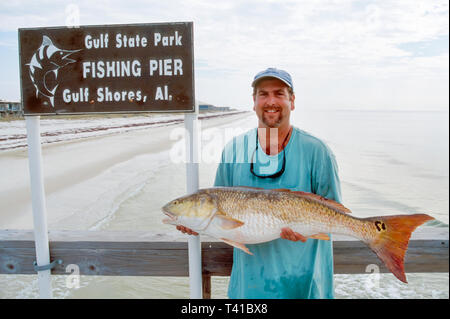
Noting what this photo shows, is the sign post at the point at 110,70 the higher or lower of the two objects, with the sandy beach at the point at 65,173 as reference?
higher

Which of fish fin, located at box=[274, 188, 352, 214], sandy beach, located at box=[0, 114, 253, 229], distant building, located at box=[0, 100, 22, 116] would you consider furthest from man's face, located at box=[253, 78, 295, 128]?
distant building, located at box=[0, 100, 22, 116]

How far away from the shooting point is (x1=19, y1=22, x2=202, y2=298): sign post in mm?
2406

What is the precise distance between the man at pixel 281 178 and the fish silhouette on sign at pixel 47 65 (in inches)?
49.8

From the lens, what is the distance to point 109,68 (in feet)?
7.98

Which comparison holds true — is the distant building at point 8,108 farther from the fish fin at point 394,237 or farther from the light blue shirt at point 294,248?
the fish fin at point 394,237

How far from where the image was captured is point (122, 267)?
2709mm

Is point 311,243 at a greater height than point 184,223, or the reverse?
point 184,223

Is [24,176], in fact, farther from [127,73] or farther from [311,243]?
[311,243]

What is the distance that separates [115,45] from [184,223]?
127 centimetres

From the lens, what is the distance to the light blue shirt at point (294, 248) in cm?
221

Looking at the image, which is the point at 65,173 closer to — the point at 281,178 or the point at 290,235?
the point at 281,178

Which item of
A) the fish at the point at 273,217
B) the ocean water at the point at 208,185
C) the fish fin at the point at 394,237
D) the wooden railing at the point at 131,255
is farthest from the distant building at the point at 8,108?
the fish fin at the point at 394,237

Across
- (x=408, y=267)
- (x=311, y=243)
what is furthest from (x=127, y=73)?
(x=408, y=267)

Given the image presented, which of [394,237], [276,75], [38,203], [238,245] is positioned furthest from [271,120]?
[38,203]
